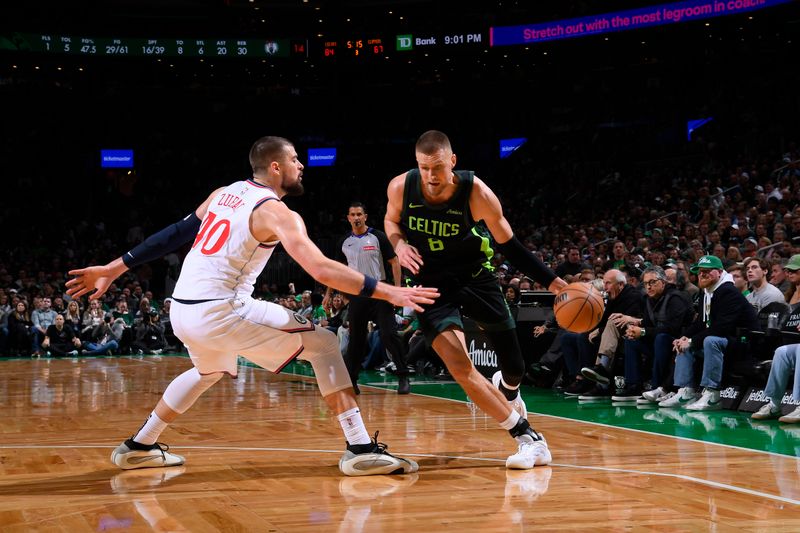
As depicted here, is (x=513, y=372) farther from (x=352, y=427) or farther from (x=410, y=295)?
(x=410, y=295)

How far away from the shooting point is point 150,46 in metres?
30.9

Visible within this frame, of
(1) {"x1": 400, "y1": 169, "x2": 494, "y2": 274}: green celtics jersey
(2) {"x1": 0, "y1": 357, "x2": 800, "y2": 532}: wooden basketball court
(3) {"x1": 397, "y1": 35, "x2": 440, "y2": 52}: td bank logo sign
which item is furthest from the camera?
(3) {"x1": 397, "y1": 35, "x2": 440, "y2": 52}: td bank logo sign

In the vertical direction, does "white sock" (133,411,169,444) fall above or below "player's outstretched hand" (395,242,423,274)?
below

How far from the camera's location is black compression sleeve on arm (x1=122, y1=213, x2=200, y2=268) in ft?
17.4

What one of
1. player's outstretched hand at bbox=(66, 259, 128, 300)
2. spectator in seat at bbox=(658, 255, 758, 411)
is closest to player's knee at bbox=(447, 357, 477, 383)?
player's outstretched hand at bbox=(66, 259, 128, 300)

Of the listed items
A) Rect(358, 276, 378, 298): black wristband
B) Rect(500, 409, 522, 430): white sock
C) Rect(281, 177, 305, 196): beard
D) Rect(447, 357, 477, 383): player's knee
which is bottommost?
Rect(500, 409, 522, 430): white sock

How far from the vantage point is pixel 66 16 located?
30688 millimetres

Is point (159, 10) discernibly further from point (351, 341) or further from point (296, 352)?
point (296, 352)

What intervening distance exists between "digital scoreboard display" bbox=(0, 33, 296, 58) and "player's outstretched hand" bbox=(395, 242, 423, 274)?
27.6 m

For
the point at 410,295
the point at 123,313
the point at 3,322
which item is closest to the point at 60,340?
the point at 3,322

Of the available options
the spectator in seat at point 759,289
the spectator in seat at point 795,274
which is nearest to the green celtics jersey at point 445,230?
the spectator in seat at point 795,274

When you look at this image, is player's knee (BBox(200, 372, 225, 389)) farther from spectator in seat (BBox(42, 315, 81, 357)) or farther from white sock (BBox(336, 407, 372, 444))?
spectator in seat (BBox(42, 315, 81, 357))

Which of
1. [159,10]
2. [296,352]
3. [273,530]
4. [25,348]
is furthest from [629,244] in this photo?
[159,10]

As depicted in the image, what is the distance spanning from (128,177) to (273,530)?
106 ft
